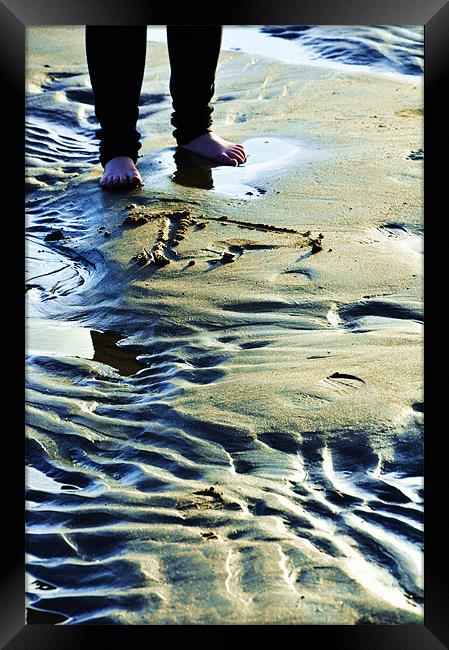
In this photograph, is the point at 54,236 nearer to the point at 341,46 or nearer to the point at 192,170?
the point at 192,170

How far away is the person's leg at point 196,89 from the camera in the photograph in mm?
4059

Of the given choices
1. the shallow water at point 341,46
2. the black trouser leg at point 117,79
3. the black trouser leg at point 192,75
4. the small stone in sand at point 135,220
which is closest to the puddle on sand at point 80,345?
the small stone in sand at point 135,220

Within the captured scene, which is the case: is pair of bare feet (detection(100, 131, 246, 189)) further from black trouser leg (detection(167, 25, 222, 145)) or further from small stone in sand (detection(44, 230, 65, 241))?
small stone in sand (detection(44, 230, 65, 241))

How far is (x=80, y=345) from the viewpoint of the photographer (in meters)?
2.94

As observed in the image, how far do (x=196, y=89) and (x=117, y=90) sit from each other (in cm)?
39

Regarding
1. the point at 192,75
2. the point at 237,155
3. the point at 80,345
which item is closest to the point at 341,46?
the point at 237,155

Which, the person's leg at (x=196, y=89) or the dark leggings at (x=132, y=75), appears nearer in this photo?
the dark leggings at (x=132, y=75)

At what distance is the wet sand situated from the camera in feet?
6.07

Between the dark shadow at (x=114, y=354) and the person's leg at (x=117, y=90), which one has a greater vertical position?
the person's leg at (x=117, y=90)

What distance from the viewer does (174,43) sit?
409 centimetres
